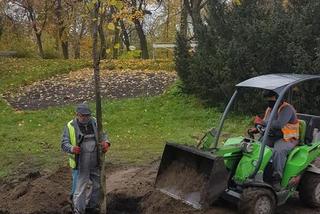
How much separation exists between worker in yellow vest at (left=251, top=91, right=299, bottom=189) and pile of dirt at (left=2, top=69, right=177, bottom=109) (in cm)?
1279

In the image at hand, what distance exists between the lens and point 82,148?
8.30 meters

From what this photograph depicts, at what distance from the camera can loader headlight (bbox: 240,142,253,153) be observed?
8.12 metres

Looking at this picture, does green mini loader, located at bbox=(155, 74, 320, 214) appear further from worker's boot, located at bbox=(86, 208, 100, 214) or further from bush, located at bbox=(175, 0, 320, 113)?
bush, located at bbox=(175, 0, 320, 113)

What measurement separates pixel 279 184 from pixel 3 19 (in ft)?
120

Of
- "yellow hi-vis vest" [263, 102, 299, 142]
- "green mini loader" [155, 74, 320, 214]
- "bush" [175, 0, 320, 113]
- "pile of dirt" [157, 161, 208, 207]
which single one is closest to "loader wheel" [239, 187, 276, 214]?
"green mini loader" [155, 74, 320, 214]

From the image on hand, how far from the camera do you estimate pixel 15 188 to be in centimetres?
1002

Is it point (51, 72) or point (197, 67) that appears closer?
point (197, 67)

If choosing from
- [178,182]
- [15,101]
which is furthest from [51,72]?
[178,182]

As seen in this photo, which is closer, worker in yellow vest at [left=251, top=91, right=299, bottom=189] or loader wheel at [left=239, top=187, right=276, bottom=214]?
loader wheel at [left=239, top=187, right=276, bottom=214]

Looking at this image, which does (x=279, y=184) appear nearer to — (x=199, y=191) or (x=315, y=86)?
(x=199, y=191)

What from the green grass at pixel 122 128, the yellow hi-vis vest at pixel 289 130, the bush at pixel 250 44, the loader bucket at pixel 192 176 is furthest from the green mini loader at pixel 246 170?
the bush at pixel 250 44

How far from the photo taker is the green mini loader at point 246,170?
25.3 ft

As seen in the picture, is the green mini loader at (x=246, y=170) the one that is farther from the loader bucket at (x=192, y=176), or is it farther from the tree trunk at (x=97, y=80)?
the tree trunk at (x=97, y=80)

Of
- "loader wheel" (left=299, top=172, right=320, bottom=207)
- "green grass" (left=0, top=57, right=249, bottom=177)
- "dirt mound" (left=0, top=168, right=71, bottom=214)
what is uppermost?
"loader wheel" (left=299, top=172, right=320, bottom=207)
